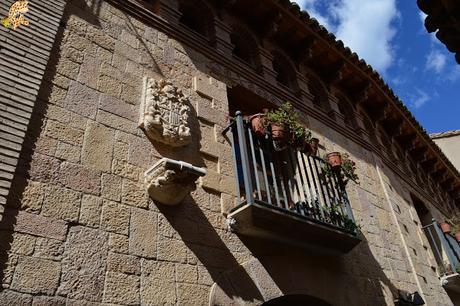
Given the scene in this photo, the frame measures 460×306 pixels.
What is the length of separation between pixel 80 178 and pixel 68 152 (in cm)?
22

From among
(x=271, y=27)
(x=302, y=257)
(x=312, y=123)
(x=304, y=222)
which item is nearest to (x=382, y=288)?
(x=302, y=257)

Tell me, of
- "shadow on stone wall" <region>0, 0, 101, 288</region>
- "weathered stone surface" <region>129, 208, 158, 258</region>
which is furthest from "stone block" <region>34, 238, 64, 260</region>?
"weathered stone surface" <region>129, 208, 158, 258</region>

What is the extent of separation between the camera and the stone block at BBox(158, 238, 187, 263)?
10.2ft

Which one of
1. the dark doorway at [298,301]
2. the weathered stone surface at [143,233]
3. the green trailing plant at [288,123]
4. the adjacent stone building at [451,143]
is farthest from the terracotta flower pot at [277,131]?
the adjacent stone building at [451,143]

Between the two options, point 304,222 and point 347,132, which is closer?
point 304,222

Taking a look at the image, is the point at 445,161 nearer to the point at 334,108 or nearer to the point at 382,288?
the point at 334,108

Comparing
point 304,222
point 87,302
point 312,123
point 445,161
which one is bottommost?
point 87,302

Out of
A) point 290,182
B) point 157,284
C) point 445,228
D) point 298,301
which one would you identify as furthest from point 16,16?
point 445,228

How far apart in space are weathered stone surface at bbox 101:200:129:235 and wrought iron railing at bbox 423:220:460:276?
6.16m

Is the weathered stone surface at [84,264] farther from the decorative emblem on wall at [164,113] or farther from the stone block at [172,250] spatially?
the decorative emblem on wall at [164,113]

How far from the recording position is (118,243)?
114 inches

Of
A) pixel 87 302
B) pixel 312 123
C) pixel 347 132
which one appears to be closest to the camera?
pixel 87 302

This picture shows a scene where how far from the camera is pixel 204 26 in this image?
588 cm

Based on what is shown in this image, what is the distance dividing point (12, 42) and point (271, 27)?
4349 millimetres
